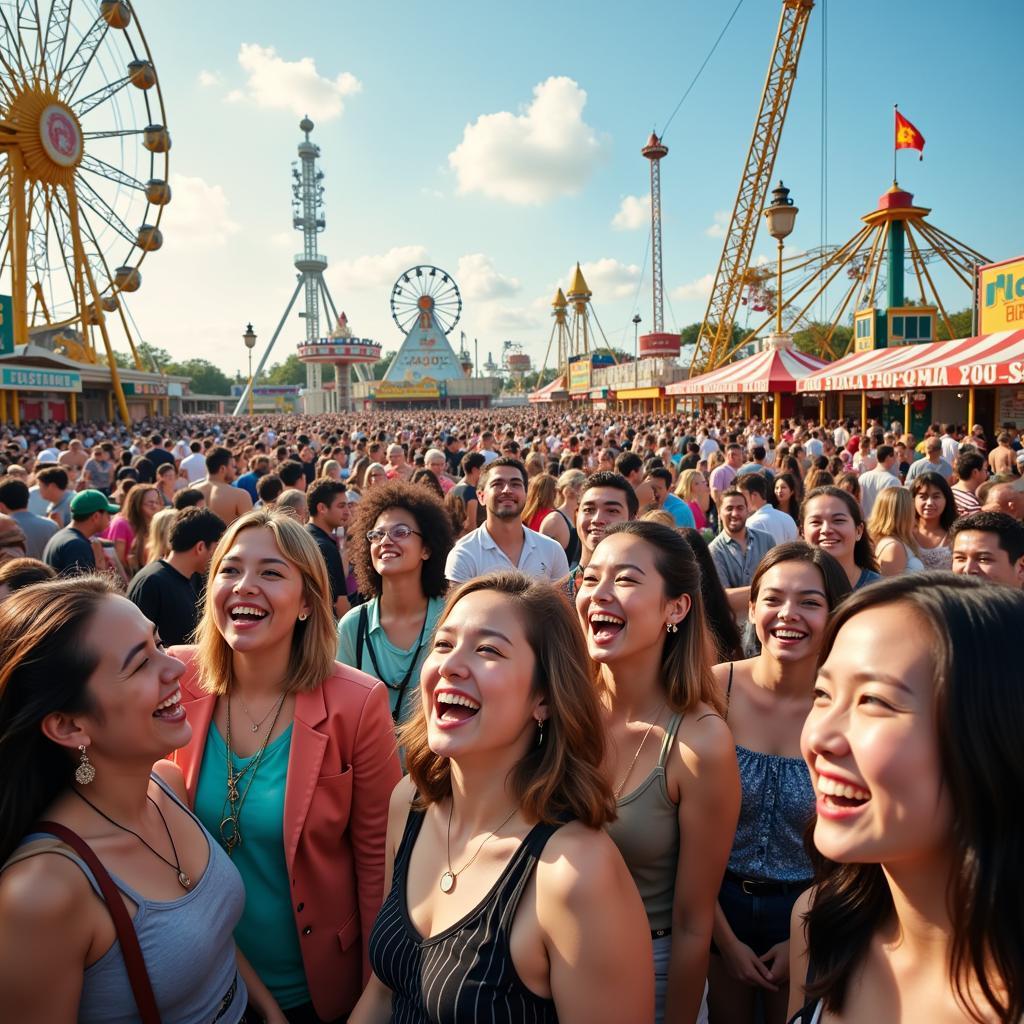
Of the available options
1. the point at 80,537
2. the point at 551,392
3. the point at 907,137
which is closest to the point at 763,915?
the point at 80,537

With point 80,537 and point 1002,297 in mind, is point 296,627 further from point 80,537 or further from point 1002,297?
point 1002,297

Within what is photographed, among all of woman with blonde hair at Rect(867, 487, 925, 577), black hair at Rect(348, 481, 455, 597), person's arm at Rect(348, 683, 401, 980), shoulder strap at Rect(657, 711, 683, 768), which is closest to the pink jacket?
person's arm at Rect(348, 683, 401, 980)

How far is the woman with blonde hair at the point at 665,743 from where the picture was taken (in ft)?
7.16

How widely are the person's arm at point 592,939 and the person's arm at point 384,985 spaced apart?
1.92 feet

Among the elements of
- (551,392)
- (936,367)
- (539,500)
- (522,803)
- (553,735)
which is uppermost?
(551,392)

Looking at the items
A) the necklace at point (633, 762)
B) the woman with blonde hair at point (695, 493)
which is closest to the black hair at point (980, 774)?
the necklace at point (633, 762)

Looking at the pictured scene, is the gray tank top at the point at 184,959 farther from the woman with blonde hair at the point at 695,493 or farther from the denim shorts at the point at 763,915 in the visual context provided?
the woman with blonde hair at the point at 695,493

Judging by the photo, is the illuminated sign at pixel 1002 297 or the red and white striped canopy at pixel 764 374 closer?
the illuminated sign at pixel 1002 297

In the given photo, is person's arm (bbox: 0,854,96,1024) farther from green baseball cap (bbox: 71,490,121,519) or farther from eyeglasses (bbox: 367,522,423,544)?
green baseball cap (bbox: 71,490,121,519)

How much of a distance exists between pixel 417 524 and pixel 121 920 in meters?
2.38

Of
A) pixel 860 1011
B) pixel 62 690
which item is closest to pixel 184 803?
pixel 62 690

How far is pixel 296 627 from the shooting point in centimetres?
265

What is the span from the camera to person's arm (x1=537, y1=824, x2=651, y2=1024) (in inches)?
60.3

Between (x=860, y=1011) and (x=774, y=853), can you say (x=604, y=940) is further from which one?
(x=774, y=853)
